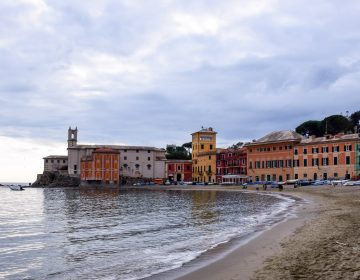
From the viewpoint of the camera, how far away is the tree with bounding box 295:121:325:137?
129 m

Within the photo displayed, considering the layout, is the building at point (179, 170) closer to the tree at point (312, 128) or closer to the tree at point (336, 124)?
the tree at point (312, 128)

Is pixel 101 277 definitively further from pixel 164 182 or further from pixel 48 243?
pixel 164 182

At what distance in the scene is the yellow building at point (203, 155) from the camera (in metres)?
132

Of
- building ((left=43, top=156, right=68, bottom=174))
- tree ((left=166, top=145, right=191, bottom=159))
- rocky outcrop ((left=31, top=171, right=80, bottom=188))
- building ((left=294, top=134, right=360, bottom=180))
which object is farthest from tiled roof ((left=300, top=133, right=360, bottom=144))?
building ((left=43, top=156, right=68, bottom=174))

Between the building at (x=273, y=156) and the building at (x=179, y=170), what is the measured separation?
Result: 114 ft

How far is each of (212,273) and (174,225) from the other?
54.0 feet

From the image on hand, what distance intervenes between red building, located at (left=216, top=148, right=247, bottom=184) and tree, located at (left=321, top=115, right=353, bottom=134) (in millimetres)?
27238

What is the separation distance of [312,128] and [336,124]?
7891 millimetres

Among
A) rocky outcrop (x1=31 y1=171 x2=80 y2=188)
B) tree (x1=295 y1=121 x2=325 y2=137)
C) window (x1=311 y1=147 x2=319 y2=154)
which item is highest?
tree (x1=295 y1=121 x2=325 y2=137)

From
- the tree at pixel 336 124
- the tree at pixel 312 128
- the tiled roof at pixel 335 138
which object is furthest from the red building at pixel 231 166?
the tree at pixel 336 124

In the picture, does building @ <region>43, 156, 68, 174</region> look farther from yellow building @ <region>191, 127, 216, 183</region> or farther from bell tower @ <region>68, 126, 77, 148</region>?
yellow building @ <region>191, 127, 216, 183</region>

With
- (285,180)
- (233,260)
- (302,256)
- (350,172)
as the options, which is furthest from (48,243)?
(285,180)

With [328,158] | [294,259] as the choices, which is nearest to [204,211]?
[294,259]

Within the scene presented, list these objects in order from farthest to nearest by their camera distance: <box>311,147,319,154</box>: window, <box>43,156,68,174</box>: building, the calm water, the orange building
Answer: <box>43,156,68,174</box>: building, the orange building, <box>311,147,319,154</box>: window, the calm water
